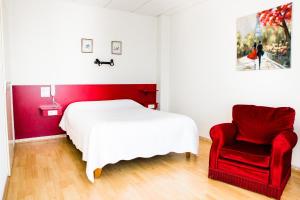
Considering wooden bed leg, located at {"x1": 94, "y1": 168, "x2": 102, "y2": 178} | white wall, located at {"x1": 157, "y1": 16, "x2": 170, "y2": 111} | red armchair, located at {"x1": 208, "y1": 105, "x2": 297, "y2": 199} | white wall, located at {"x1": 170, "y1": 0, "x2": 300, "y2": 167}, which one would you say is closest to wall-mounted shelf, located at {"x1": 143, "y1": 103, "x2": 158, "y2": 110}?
white wall, located at {"x1": 157, "y1": 16, "x2": 170, "y2": 111}

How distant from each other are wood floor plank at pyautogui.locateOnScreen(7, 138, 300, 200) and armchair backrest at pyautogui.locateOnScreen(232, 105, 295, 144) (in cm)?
57

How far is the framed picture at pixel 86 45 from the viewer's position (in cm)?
431

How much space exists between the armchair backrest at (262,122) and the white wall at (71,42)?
2668mm

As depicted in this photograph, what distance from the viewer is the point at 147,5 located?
14.2 feet

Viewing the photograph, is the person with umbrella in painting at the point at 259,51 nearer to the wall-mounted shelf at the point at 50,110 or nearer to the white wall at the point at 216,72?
the white wall at the point at 216,72

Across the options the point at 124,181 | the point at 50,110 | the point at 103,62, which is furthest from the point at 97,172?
the point at 103,62

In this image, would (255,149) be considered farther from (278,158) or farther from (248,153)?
(278,158)

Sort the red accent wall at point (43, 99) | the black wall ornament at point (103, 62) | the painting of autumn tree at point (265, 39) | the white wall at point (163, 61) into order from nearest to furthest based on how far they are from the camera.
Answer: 1. the painting of autumn tree at point (265, 39)
2. the red accent wall at point (43, 99)
3. the black wall ornament at point (103, 62)
4. the white wall at point (163, 61)

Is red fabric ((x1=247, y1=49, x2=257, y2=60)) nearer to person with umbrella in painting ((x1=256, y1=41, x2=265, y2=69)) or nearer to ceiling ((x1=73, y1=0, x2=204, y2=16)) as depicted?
person with umbrella in painting ((x1=256, y1=41, x2=265, y2=69))

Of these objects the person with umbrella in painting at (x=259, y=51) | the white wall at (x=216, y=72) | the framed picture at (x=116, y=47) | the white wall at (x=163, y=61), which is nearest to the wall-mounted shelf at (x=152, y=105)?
the white wall at (x=163, y=61)

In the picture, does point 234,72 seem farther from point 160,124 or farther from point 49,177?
point 49,177

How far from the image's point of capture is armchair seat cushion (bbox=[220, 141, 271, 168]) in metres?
2.17

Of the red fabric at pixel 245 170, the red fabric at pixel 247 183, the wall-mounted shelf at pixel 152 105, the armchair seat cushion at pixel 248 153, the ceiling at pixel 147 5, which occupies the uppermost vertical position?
A: the ceiling at pixel 147 5

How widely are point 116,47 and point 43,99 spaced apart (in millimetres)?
1731
